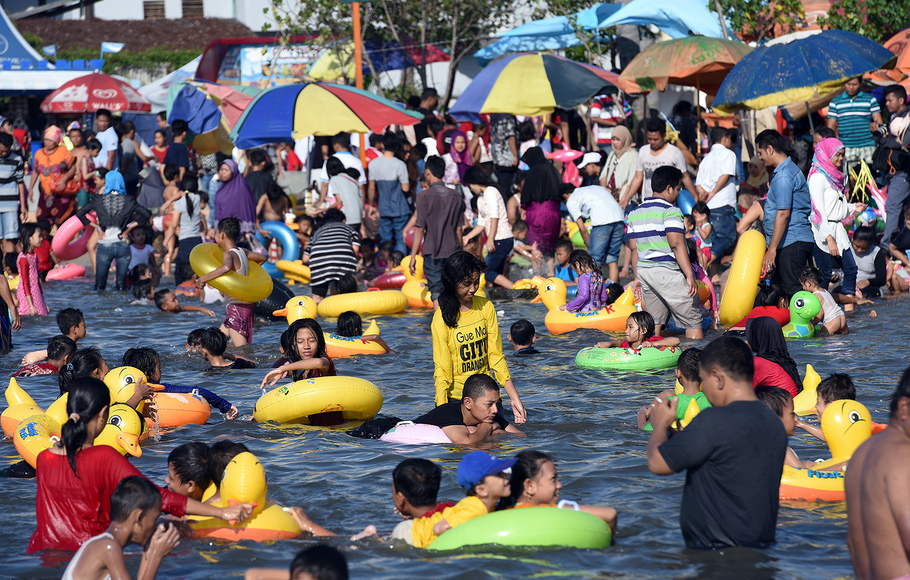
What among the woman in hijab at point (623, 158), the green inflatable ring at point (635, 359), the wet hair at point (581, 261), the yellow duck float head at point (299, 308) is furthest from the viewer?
the woman in hijab at point (623, 158)

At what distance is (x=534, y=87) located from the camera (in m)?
15.2

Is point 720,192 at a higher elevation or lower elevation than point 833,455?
higher

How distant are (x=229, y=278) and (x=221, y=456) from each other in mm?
4749

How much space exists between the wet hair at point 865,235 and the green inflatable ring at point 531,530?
8190 mm

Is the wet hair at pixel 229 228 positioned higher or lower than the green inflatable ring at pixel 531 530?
higher

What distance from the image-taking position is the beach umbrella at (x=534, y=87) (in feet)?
49.4

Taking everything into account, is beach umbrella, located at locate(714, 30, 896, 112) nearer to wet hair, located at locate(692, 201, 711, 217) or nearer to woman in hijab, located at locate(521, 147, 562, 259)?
wet hair, located at locate(692, 201, 711, 217)

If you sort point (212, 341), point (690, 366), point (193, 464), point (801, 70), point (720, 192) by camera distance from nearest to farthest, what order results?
point (193, 464) < point (690, 366) < point (212, 341) < point (801, 70) < point (720, 192)

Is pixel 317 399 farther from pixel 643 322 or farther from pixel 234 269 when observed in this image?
pixel 643 322

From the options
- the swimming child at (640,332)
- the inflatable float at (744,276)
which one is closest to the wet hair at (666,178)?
the inflatable float at (744,276)

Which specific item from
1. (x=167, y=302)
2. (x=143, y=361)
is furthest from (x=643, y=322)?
(x=167, y=302)

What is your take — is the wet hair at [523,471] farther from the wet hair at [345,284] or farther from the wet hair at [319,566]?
the wet hair at [345,284]

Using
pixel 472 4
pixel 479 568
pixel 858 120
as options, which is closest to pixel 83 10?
pixel 472 4

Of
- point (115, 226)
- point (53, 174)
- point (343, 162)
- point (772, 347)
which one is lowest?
point (772, 347)
